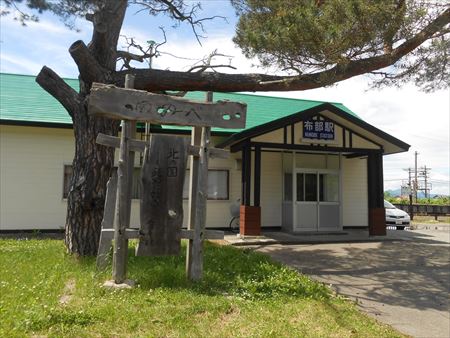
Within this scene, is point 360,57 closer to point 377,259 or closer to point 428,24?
point 428,24

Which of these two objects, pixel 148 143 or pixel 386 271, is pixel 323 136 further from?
pixel 148 143

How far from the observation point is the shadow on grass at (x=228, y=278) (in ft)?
18.6

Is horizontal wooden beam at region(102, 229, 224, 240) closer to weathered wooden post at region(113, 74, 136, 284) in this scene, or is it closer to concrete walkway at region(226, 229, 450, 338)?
weathered wooden post at region(113, 74, 136, 284)

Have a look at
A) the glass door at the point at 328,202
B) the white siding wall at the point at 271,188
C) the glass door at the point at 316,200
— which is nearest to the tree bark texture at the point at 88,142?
the white siding wall at the point at 271,188

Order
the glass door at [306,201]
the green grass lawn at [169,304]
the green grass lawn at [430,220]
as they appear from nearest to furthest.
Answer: the green grass lawn at [169,304], the glass door at [306,201], the green grass lawn at [430,220]

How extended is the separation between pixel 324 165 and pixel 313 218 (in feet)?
6.85

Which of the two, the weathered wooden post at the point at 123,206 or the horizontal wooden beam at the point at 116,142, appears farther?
the horizontal wooden beam at the point at 116,142

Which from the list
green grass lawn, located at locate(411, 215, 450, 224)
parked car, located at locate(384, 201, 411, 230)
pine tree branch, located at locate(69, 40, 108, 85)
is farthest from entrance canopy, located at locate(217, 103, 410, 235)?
green grass lawn, located at locate(411, 215, 450, 224)

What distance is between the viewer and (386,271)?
27.8 ft

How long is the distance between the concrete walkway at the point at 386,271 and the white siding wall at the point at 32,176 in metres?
6.26

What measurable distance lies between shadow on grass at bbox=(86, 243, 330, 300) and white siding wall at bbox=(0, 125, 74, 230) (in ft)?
21.9

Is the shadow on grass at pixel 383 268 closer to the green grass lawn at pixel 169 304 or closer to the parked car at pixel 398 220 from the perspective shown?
the green grass lawn at pixel 169 304

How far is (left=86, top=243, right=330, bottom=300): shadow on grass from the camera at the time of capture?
223 inches

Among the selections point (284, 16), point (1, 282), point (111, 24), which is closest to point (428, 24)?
point (284, 16)
